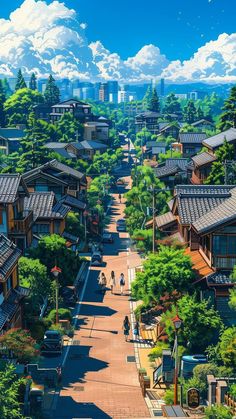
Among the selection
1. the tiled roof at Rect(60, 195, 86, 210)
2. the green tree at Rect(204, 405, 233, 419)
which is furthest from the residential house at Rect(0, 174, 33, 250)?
the green tree at Rect(204, 405, 233, 419)

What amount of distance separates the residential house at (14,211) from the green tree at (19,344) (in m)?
16.9

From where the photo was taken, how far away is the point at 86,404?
33.3 m

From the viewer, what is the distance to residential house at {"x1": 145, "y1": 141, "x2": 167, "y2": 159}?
142 metres

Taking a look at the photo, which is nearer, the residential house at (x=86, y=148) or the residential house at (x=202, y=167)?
the residential house at (x=202, y=167)

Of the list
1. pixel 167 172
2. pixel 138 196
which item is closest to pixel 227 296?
Answer: pixel 138 196

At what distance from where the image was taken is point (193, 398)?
101 ft

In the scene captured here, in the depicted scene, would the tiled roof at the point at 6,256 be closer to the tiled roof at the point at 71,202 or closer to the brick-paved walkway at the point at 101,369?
the brick-paved walkway at the point at 101,369

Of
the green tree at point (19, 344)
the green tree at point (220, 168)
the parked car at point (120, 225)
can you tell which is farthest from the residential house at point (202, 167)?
the green tree at point (19, 344)

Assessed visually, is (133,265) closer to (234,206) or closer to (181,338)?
(234,206)

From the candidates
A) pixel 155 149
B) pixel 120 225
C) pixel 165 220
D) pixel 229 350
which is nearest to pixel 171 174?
pixel 120 225

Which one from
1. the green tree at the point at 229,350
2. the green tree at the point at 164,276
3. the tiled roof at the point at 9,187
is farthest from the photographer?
the tiled roof at the point at 9,187

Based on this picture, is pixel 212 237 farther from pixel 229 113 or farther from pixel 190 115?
pixel 190 115

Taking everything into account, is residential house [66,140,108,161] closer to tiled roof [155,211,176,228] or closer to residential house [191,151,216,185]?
residential house [191,151,216,185]

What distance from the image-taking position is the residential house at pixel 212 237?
129ft
